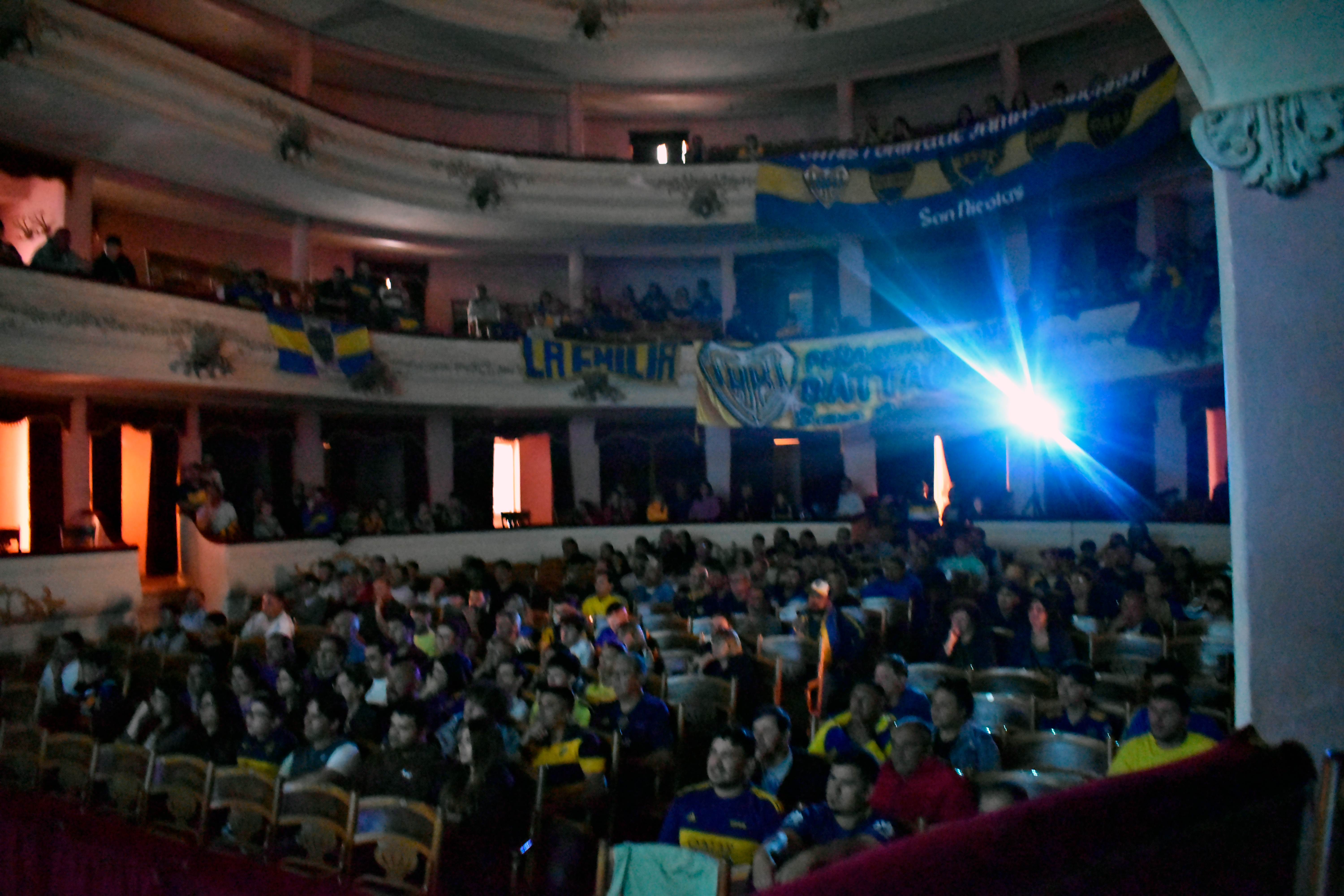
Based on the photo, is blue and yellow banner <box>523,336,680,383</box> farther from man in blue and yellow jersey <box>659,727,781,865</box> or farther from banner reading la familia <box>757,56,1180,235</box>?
man in blue and yellow jersey <box>659,727,781,865</box>

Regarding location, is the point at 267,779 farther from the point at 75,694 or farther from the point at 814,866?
the point at 75,694

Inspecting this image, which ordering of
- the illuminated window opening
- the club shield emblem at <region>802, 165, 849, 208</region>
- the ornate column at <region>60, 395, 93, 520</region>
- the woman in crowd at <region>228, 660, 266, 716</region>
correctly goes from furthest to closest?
the illuminated window opening, the club shield emblem at <region>802, 165, 849, 208</region>, the ornate column at <region>60, 395, 93, 520</region>, the woman in crowd at <region>228, 660, 266, 716</region>

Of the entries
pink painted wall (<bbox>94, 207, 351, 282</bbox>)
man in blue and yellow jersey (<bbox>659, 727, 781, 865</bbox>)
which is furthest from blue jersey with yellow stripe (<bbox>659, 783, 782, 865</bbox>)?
pink painted wall (<bbox>94, 207, 351, 282</bbox>)

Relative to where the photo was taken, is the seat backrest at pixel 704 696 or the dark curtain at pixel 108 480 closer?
the seat backrest at pixel 704 696

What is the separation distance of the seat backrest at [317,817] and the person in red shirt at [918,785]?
78.4 inches

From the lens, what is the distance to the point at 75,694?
21.4 ft

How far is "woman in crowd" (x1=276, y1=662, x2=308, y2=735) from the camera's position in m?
5.04

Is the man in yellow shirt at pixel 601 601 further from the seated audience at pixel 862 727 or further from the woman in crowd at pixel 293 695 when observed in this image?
the seated audience at pixel 862 727

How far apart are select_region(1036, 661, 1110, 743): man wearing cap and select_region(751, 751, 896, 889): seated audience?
1539 mm

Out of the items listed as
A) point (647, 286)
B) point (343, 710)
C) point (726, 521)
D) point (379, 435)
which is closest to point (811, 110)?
point (647, 286)

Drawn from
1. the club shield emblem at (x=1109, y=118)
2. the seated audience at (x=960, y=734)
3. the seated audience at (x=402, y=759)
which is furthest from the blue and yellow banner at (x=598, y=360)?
the seated audience at (x=960, y=734)

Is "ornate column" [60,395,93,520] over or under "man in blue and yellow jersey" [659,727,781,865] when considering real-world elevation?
over

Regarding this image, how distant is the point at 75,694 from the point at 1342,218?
7.52m

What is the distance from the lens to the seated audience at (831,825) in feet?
8.97
